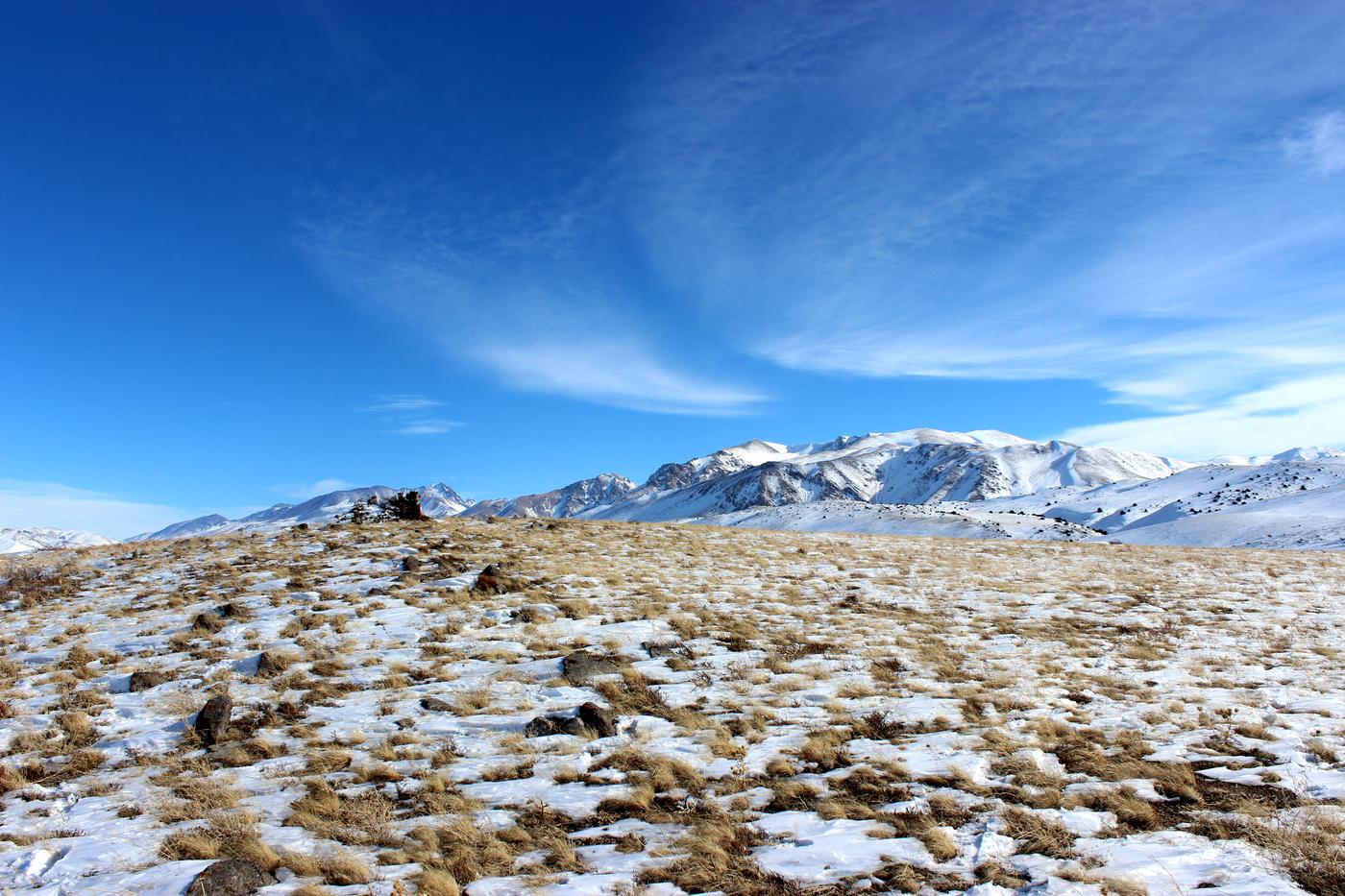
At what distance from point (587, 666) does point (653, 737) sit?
301cm

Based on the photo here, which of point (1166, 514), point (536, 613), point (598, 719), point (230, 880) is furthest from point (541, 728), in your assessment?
point (1166, 514)

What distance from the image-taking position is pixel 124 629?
15.2 meters

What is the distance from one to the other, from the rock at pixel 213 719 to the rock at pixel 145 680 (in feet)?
7.45

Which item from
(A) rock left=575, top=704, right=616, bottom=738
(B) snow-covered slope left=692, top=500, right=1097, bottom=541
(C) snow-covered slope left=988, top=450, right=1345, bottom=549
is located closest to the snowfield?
(A) rock left=575, top=704, right=616, bottom=738

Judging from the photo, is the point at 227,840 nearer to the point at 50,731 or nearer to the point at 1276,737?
the point at 50,731

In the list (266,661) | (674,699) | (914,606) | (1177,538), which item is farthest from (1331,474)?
(266,661)

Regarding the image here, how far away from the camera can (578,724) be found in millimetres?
9984

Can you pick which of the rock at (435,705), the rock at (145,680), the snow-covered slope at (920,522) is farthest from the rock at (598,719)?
the snow-covered slope at (920,522)

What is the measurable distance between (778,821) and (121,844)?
22.9ft

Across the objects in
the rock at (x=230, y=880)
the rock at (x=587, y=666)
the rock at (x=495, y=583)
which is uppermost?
the rock at (x=495, y=583)

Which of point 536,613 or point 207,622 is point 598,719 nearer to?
point 536,613

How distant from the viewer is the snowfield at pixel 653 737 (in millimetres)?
6531

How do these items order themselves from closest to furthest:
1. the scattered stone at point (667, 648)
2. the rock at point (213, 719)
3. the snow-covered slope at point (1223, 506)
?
1. the rock at point (213, 719)
2. the scattered stone at point (667, 648)
3. the snow-covered slope at point (1223, 506)

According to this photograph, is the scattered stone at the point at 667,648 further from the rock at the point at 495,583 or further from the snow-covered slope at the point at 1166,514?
the snow-covered slope at the point at 1166,514
